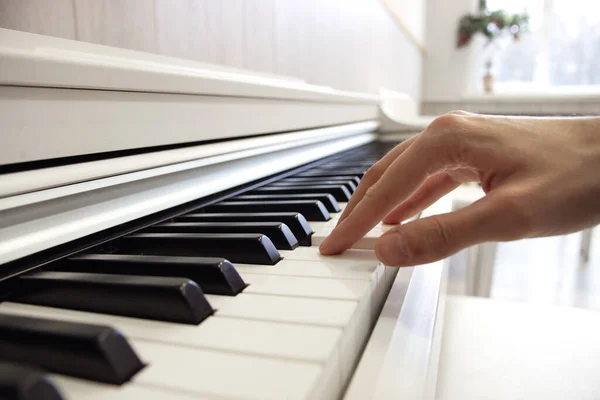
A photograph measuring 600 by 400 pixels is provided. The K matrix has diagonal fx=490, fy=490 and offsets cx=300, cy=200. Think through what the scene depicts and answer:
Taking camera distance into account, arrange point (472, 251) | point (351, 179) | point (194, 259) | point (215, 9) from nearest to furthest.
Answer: point (194, 259) < point (215, 9) < point (351, 179) < point (472, 251)

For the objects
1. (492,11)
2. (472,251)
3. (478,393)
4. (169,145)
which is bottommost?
(472,251)

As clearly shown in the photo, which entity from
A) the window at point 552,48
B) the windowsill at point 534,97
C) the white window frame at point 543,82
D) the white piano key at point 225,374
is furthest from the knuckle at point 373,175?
the window at point 552,48

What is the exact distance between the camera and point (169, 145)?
71cm

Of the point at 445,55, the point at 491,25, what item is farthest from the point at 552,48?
the point at 445,55

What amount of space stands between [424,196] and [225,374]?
55 cm

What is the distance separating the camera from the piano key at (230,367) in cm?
32

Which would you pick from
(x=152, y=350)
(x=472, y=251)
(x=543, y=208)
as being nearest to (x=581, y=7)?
(x=472, y=251)

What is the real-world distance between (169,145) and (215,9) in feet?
1.29

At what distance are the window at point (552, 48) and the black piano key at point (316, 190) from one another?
5.62 metres

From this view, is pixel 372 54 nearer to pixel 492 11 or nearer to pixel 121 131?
pixel 121 131

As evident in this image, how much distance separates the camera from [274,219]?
0.71m

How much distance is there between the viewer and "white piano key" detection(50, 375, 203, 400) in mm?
317

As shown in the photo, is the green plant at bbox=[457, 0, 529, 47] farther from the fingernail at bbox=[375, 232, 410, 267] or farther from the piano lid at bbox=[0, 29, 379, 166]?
the fingernail at bbox=[375, 232, 410, 267]

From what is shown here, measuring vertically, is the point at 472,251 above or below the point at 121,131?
below
